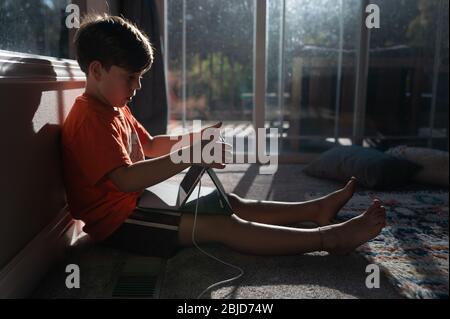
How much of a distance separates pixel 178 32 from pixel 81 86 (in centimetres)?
145

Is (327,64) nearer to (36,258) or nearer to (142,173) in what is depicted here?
(142,173)

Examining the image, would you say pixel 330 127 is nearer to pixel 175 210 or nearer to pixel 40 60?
pixel 175 210

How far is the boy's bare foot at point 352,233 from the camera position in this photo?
1250 mm

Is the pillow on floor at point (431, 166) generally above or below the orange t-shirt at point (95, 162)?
below

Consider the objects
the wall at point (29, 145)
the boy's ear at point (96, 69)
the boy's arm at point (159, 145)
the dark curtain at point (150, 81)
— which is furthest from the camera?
the dark curtain at point (150, 81)

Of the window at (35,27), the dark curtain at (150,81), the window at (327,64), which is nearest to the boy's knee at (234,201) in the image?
the window at (35,27)

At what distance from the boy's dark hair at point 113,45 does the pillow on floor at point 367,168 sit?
4.19 feet

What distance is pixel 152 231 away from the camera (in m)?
1.26

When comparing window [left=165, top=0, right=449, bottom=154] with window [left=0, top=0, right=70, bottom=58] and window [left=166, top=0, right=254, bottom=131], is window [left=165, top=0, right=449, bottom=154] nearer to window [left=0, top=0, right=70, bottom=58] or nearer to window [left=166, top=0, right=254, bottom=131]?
window [left=166, top=0, right=254, bottom=131]

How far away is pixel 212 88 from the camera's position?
3.28m

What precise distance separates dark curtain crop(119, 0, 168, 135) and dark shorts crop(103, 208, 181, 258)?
1382mm

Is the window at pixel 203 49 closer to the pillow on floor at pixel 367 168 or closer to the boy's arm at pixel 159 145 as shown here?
the pillow on floor at pixel 367 168

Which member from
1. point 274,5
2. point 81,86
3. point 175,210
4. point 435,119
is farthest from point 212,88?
point 175,210
